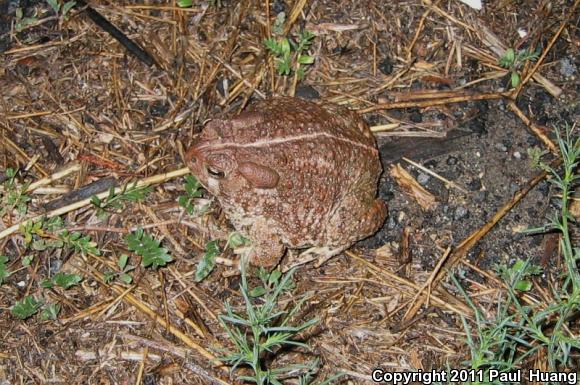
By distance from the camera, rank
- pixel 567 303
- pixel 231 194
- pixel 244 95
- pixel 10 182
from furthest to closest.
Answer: pixel 244 95 < pixel 10 182 < pixel 231 194 < pixel 567 303

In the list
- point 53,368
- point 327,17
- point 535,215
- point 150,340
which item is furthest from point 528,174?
point 53,368

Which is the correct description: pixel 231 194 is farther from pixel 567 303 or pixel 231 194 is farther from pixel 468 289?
pixel 567 303

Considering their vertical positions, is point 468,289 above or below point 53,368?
above

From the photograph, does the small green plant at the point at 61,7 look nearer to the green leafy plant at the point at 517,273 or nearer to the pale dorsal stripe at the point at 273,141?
the pale dorsal stripe at the point at 273,141

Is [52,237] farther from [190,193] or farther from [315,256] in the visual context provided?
[315,256]

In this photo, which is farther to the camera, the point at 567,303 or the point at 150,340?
the point at 150,340

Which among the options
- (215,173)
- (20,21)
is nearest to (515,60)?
(215,173)

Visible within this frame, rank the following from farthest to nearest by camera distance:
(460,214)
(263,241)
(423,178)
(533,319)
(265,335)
A: (423,178) → (460,214) → (263,241) → (265,335) → (533,319)
